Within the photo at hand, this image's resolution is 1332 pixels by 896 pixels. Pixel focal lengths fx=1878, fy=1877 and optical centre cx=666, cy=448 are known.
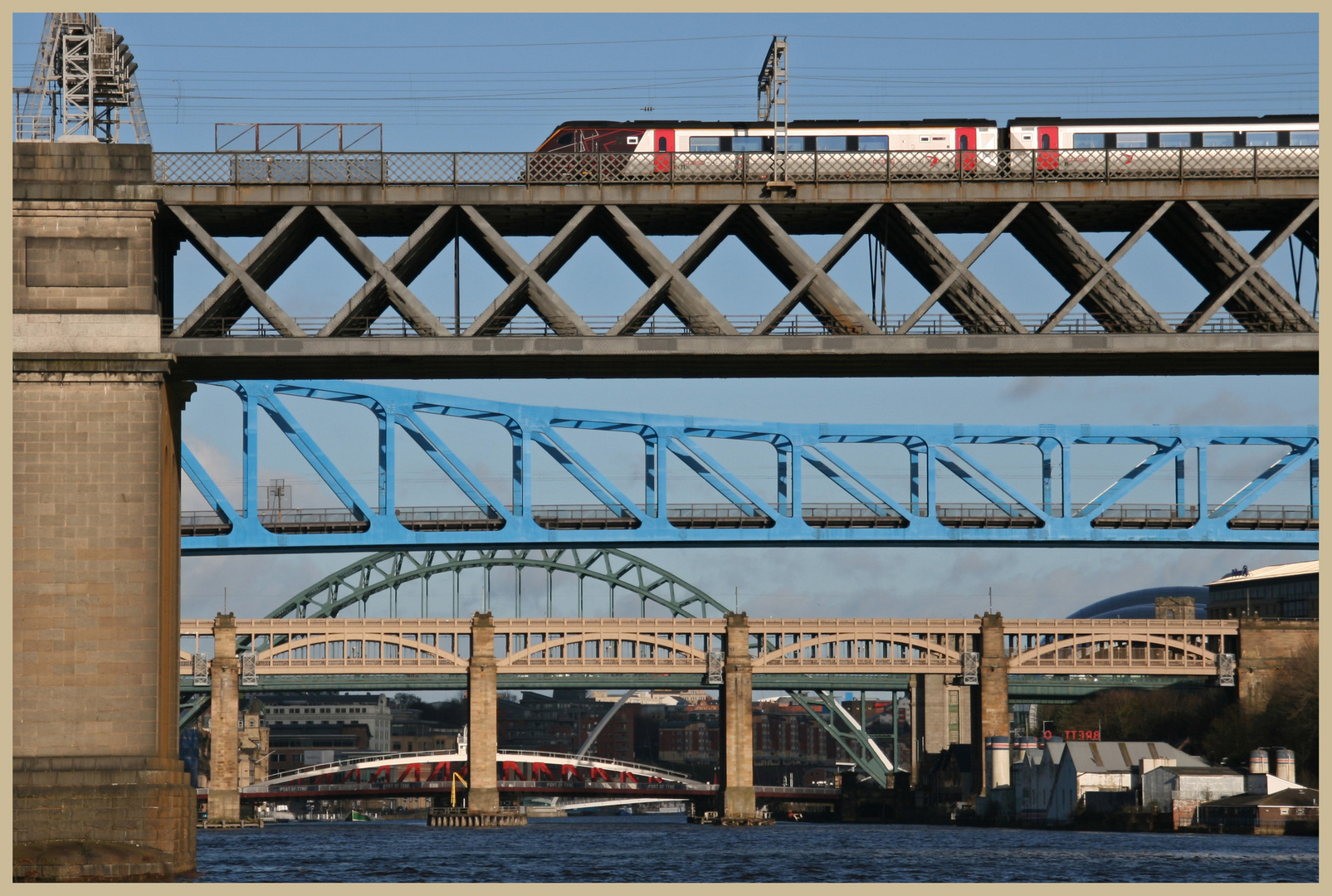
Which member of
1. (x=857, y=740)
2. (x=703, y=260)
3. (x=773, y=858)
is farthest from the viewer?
(x=857, y=740)

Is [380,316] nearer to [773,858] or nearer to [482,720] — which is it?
[773,858]

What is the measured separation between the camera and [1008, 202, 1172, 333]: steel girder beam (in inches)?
1326

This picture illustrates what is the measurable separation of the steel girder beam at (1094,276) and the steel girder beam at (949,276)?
752 mm

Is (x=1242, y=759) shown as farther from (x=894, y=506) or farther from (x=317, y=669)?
(x=317, y=669)

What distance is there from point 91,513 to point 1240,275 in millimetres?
20730

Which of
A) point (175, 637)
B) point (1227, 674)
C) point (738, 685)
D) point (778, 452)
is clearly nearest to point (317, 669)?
point (738, 685)

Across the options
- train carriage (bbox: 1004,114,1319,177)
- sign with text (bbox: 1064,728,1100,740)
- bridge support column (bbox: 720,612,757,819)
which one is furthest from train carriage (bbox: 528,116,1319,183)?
sign with text (bbox: 1064,728,1100,740)

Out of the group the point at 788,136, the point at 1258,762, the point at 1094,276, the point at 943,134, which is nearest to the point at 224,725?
the point at 1258,762

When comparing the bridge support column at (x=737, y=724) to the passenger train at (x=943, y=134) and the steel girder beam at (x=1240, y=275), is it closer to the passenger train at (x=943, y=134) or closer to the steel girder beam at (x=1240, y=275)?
the passenger train at (x=943, y=134)

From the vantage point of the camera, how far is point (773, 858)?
200 feet

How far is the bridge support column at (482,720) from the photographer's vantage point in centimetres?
12238

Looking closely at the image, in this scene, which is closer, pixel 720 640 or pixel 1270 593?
pixel 720 640

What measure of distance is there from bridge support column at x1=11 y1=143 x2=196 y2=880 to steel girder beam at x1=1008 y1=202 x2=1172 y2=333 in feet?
52.5

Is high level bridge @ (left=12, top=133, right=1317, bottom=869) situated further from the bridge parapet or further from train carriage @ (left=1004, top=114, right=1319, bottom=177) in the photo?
the bridge parapet
